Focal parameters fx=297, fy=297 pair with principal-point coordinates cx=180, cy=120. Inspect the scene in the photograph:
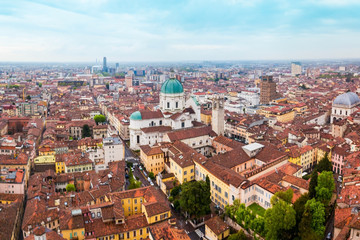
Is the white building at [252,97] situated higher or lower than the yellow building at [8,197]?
higher

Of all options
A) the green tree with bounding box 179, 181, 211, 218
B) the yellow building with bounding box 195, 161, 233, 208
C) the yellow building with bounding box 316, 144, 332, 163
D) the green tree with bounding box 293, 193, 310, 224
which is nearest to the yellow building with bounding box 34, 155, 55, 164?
the yellow building with bounding box 195, 161, 233, 208

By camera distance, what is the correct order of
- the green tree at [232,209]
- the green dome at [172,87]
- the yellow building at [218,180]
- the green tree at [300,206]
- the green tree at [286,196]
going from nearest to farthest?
the green tree at [300,206]
the green tree at [286,196]
the green tree at [232,209]
the yellow building at [218,180]
the green dome at [172,87]

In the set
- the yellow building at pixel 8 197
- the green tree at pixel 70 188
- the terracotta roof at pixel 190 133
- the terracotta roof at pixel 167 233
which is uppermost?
the terracotta roof at pixel 190 133

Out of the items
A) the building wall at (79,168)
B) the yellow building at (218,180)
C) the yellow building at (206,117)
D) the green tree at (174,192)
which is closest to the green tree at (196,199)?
the yellow building at (218,180)

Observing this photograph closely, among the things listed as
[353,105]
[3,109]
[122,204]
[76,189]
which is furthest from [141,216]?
[3,109]

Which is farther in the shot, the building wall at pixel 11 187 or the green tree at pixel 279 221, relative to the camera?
the building wall at pixel 11 187

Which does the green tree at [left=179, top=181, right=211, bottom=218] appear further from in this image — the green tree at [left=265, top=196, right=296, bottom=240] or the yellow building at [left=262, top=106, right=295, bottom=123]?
the yellow building at [left=262, top=106, right=295, bottom=123]

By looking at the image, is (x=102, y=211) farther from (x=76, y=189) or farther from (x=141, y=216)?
(x=76, y=189)

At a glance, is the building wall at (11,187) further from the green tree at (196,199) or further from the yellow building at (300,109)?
the yellow building at (300,109)
